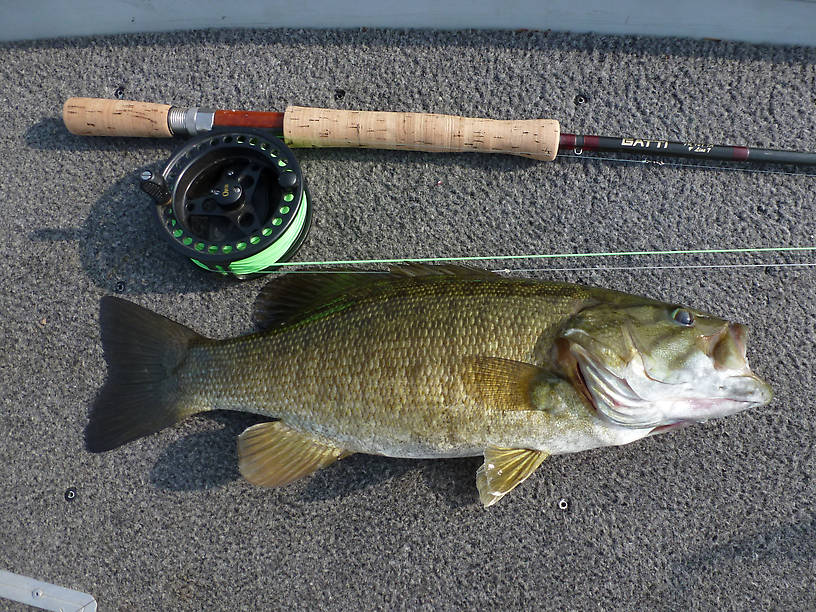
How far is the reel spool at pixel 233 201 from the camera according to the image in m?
1.50

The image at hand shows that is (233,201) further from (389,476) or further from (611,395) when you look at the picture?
(611,395)

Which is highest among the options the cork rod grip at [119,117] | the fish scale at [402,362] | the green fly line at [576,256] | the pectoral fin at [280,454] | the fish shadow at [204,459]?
the cork rod grip at [119,117]

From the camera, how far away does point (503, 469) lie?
4.62 ft

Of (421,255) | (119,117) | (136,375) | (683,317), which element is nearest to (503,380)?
(683,317)

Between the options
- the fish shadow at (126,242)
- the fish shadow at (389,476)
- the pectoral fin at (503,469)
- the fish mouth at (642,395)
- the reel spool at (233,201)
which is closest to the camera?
the fish mouth at (642,395)

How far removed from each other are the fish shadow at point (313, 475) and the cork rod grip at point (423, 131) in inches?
39.8

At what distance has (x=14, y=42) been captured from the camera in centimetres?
199

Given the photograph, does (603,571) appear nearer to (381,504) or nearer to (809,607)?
(809,607)

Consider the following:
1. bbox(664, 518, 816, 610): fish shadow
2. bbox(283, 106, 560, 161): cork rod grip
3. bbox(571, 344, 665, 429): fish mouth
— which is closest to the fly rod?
bbox(283, 106, 560, 161): cork rod grip

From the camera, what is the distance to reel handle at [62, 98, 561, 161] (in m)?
1.65

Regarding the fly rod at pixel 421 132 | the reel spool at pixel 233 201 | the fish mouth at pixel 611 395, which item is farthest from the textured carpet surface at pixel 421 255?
the fish mouth at pixel 611 395

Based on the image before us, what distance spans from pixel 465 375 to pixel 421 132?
Result: 33.7 inches

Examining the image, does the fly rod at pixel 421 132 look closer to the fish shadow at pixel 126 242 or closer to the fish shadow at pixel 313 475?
the fish shadow at pixel 126 242

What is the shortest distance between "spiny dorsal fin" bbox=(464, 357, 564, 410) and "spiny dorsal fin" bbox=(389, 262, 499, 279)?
11.7 inches
